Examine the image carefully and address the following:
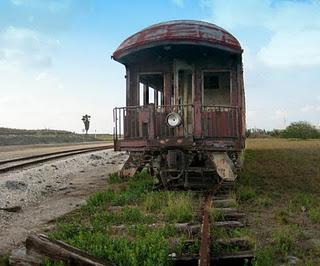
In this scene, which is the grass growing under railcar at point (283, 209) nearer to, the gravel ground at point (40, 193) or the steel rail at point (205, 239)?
the steel rail at point (205, 239)

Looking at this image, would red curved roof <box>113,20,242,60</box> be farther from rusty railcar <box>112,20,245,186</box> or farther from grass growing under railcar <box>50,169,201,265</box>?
grass growing under railcar <box>50,169,201,265</box>

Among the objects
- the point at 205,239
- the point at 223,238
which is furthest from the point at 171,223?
the point at 205,239

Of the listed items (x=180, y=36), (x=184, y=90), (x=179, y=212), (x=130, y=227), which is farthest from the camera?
(x=184, y=90)

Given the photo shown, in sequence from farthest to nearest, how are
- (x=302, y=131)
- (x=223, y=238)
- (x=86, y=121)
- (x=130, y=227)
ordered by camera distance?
(x=86, y=121), (x=302, y=131), (x=130, y=227), (x=223, y=238)

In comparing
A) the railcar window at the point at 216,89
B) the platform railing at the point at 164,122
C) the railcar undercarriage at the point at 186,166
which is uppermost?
the railcar window at the point at 216,89

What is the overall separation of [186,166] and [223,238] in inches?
225

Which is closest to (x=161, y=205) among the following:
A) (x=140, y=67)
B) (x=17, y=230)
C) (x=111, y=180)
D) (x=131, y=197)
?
(x=131, y=197)

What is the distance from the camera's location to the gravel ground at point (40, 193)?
813 cm

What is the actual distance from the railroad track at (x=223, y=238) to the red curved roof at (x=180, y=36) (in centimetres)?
467

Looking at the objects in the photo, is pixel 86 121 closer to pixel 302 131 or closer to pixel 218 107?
pixel 302 131

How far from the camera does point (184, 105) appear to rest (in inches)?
457

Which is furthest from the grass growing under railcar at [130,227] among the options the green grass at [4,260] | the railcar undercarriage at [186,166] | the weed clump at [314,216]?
the weed clump at [314,216]

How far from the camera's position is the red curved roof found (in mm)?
12305

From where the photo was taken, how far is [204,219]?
24.0ft
